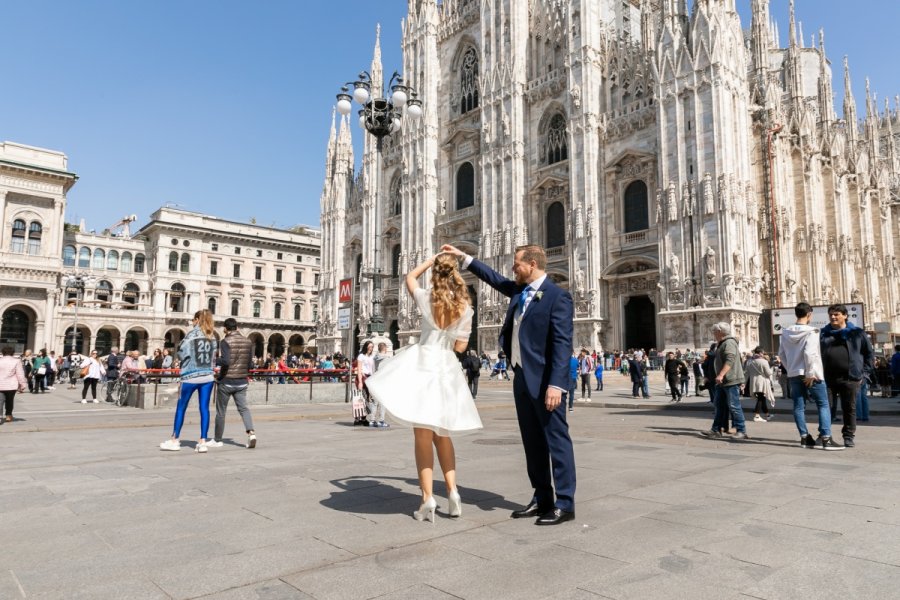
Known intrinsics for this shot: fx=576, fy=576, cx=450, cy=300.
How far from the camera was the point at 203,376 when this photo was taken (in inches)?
276

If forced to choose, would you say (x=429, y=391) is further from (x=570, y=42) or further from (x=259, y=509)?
(x=570, y=42)

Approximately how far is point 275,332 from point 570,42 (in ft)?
140

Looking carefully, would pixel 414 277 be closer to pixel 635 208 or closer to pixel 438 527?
pixel 438 527

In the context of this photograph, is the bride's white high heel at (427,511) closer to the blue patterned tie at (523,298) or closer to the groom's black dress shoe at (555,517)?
the groom's black dress shoe at (555,517)

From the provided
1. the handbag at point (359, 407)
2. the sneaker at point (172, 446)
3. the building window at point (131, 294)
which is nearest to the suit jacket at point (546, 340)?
the sneaker at point (172, 446)

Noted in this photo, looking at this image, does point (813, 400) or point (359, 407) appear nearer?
point (813, 400)

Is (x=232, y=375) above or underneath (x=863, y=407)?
above

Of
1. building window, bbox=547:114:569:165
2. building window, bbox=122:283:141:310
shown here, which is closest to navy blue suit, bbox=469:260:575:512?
building window, bbox=547:114:569:165

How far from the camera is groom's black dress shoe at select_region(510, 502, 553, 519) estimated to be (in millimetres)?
3744

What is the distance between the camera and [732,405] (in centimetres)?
804

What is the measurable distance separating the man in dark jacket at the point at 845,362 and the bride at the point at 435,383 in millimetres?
5762

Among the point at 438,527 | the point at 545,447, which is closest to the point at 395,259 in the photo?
the point at 545,447

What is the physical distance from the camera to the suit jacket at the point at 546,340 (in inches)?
150

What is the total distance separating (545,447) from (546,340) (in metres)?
0.74
